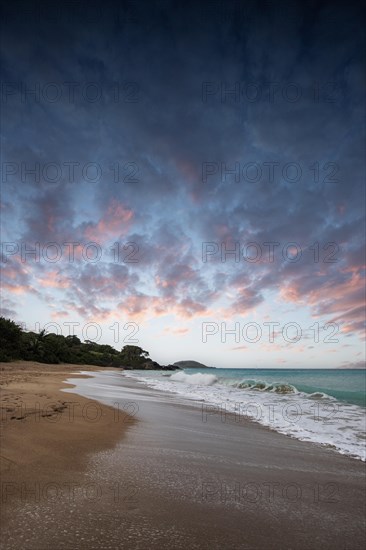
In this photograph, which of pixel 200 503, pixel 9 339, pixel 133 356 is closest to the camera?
pixel 200 503

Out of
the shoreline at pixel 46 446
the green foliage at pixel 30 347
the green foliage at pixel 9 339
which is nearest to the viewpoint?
the shoreline at pixel 46 446

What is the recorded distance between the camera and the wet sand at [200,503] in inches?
97.4

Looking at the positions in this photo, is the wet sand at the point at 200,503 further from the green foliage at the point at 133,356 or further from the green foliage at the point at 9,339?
the green foliage at the point at 133,356

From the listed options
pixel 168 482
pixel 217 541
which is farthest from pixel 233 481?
Answer: pixel 217 541

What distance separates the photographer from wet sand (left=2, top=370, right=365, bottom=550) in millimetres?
2475

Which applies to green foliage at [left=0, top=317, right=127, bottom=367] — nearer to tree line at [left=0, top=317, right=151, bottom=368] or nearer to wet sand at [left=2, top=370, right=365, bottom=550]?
tree line at [left=0, top=317, right=151, bottom=368]

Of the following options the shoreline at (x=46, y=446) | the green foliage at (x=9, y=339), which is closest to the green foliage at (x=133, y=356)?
the green foliage at (x=9, y=339)

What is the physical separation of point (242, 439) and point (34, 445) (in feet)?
12.9

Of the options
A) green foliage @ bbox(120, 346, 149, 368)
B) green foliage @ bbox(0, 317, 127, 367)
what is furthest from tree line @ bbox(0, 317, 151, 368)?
green foliage @ bbox(120, 346, 149, 368)

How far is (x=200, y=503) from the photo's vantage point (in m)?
3.19

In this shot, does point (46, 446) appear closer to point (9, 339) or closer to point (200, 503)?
point (200, 503)

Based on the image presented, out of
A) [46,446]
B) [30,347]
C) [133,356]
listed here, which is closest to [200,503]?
[46,446]

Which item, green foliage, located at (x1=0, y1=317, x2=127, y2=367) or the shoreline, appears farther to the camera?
green foliage, located at (x1=0, y1=317, x2=127, y2=367)

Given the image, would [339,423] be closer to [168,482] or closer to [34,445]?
[168,482]
